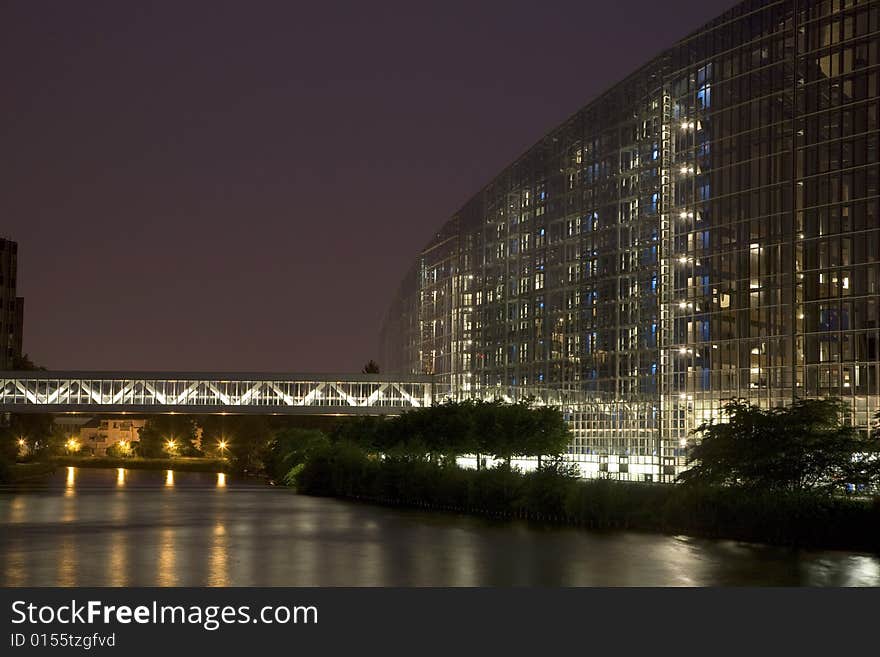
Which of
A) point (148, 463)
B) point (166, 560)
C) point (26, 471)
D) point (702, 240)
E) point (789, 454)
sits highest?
point (702, 240)

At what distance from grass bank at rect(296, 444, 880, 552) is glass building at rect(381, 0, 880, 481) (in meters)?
18.1

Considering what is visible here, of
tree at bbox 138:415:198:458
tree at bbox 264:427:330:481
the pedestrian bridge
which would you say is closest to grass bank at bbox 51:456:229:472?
tree at bbox 138:415:198:458

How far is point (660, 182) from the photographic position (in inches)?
3511

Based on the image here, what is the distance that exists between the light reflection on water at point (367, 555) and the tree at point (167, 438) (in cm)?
13435

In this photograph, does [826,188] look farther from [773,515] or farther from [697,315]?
[773,515]

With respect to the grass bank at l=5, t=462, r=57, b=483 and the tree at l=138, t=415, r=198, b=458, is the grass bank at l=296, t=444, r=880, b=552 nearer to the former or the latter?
the grass bank at l=5, t=462, r=57, b=483

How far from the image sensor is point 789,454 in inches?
1975

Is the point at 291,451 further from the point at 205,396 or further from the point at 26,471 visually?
the point at 26,471

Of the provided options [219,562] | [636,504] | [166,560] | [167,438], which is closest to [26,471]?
[167,438]

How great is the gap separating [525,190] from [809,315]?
1496 inches

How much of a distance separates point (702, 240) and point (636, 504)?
35199 mm

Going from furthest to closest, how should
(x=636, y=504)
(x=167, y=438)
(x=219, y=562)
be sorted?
(x=167, y=438) < (x=636, y=504) < (x=219, y=562)

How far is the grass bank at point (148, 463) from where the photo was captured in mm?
170675

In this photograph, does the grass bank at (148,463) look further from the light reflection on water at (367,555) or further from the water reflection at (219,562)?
the water reflection at (219,562)
